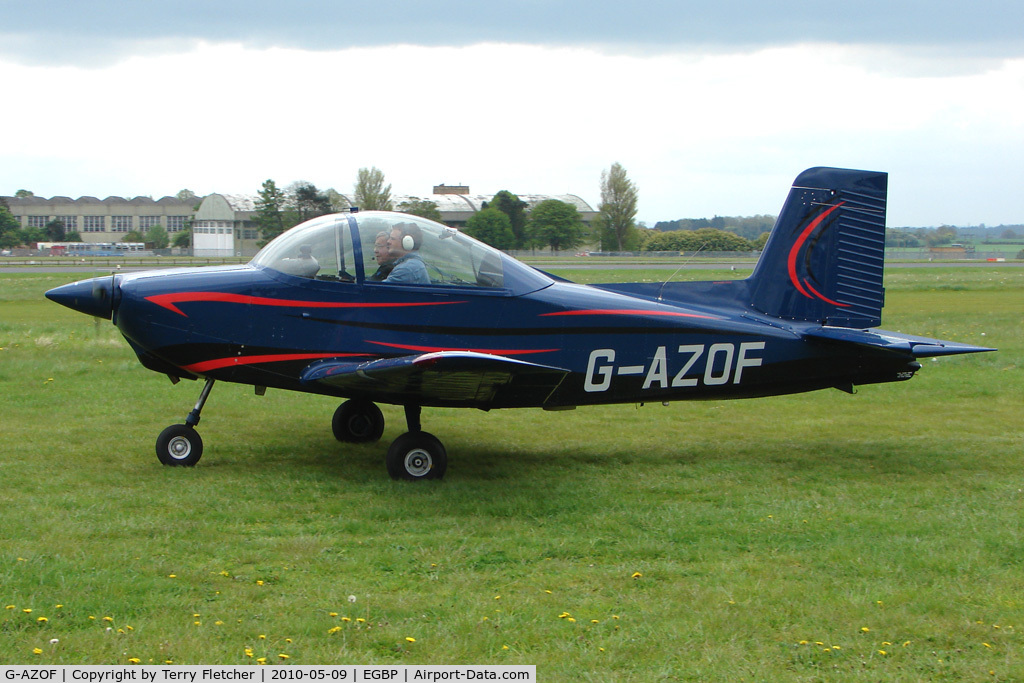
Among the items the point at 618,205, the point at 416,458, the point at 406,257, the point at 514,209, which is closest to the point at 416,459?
the point at 416,458

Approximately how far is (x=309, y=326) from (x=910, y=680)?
5.41 m

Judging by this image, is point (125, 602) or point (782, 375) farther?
point (782, 375)

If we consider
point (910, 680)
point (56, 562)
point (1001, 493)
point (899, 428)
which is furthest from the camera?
point (899, 428)

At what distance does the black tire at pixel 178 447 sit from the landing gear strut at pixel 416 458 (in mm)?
1832

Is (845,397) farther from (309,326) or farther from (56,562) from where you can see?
(56,562)

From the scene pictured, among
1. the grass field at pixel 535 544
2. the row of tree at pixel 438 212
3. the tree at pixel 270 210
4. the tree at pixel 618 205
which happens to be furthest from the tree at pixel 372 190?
the tree at pixel 618 205

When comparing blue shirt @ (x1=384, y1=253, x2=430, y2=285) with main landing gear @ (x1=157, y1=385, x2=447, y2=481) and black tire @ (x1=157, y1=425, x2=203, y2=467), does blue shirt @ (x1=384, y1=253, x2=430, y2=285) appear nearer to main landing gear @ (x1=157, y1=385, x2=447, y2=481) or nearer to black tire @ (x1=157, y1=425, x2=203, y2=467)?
main landing gear @ (x1=157, y1=385, x2=447, y2=481)

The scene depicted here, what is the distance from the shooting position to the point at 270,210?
1344 cm

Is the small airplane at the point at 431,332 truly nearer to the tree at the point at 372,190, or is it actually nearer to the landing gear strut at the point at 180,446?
the landing gear strut at the point at 180,446

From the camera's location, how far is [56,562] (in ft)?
17.0

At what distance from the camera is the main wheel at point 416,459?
751 centimetres

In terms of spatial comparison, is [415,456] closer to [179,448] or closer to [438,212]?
[179,448]

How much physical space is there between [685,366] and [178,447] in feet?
15.5

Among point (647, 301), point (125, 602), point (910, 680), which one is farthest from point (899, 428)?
point (125, 602)
